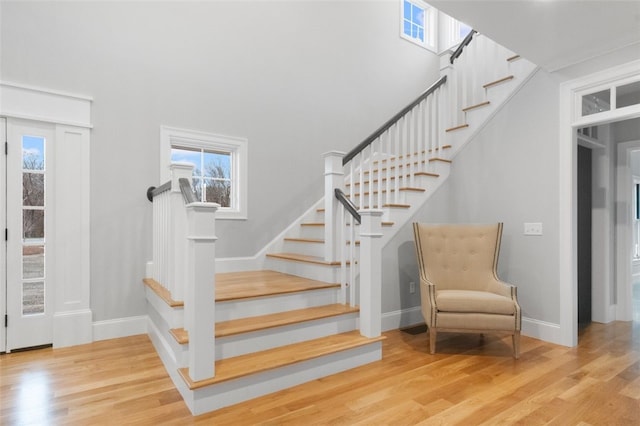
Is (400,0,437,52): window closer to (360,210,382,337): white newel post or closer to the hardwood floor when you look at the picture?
(360,210,382,337): white newel post

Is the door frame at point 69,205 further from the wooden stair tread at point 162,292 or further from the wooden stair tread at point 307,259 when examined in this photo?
the wooden stair tread at point 307,259

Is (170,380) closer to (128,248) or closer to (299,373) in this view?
(299,373)

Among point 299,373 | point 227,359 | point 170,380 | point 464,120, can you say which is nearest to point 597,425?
point 299,373

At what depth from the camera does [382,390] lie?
7.46ft

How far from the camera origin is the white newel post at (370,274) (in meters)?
2.76

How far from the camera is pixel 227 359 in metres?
2.30

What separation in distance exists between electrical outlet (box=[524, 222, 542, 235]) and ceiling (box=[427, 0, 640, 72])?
1.50 m

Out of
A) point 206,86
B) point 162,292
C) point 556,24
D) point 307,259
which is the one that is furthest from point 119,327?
point 556,24

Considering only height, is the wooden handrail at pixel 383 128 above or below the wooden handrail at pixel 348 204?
above

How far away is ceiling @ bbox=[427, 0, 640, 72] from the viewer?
7.54 ft

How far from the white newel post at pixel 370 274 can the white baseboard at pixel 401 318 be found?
2.63 ft

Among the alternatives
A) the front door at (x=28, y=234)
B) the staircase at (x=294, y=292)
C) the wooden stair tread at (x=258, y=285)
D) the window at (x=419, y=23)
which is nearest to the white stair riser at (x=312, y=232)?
the staircase at (x=294, y=292)

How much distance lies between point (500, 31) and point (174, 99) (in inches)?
119

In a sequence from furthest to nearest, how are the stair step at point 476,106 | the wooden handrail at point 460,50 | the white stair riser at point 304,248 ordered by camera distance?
the wooden handrail at point 460,50
the stair step at point 476,106
the white stair riser at point 304,248
